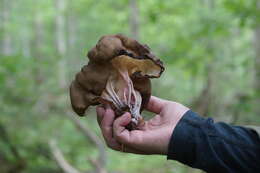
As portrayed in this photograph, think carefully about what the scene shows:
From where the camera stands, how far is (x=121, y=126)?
237 centimetres

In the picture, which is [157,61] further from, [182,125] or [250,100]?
[250,100]

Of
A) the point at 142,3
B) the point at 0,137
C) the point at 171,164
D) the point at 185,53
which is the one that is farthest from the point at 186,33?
the point at 0,137

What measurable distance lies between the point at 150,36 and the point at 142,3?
5.37m

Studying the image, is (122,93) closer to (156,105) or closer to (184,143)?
(156,105)

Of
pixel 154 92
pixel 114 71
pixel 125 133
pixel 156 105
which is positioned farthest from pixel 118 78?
pixel 154 92

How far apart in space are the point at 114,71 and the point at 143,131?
483 millimetres

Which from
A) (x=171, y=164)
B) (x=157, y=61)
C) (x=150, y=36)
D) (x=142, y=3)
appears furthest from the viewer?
(x=150, y=36)

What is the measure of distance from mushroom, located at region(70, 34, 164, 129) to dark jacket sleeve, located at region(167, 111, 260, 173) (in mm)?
360

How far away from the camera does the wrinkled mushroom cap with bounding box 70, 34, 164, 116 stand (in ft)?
7.86

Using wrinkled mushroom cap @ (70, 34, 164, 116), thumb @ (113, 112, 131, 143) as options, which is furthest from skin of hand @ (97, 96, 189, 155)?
wrinkled mushroom cap @ (70, 34, 164, 116)

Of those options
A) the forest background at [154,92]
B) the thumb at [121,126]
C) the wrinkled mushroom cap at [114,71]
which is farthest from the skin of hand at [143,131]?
the forest background at [154,92]

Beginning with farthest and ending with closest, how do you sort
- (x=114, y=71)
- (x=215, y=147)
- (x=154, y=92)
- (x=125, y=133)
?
(x=154, y=92) < (x=114, y=71) < (x=125, y=133) < (x=215, y=147)

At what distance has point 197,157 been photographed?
2.20m

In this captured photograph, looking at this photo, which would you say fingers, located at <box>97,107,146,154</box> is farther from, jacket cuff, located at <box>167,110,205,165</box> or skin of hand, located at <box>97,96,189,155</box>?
jacket cuff, located at <box>167,110,205,165</box>
